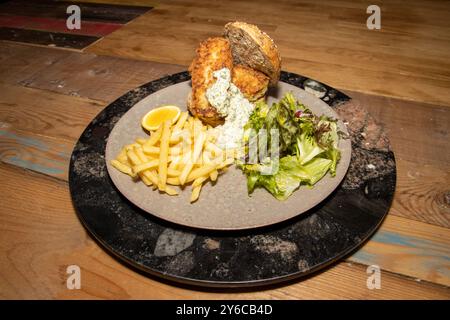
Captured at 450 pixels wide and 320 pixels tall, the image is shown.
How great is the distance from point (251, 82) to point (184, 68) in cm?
118

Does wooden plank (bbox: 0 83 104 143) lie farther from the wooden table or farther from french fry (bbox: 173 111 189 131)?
french fry (bbox: 173 111 189 131)

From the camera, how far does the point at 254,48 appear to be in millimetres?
2500

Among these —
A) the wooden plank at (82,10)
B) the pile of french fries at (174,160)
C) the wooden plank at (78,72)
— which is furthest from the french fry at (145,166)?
the wooden plank at (82,10)

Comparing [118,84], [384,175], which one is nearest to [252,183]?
[384,175]

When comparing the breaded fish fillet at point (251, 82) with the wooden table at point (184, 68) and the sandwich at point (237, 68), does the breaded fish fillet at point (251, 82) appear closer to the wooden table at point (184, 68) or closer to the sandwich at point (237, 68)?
the sandwich at point (237, 68)

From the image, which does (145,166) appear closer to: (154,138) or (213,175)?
(154,138)

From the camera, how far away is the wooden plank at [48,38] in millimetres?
4073

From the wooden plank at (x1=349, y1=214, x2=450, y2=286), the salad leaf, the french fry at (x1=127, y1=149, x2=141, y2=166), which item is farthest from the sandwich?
the wooden plank at (x1=349, y1=214, x2=450, y2=286)

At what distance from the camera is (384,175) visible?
6.73 feet

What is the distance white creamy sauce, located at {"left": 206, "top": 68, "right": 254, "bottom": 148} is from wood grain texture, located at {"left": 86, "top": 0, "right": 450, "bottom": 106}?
119cm

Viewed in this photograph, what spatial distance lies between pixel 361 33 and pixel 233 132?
2.64 meters

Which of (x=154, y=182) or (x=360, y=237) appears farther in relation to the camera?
(x=154, y=182)

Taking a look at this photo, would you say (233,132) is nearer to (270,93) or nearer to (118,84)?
(270,93)

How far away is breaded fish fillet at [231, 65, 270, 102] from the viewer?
260 cm
